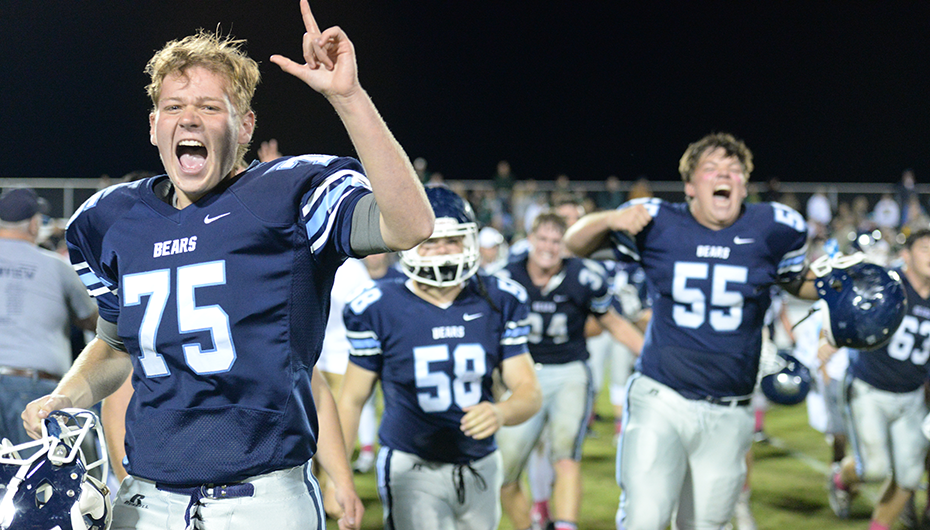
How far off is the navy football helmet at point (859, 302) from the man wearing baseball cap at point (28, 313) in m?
3.52

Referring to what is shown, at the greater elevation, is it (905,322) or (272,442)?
(272,442)

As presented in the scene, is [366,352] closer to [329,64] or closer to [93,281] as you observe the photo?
[93,281]

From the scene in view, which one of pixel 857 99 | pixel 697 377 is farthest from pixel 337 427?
pixel 857 99

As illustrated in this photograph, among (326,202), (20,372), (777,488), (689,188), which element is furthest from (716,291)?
(20,372)

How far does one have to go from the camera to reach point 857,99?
27906 millimetres

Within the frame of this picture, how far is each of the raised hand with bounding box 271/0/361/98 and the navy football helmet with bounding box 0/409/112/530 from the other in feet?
3.25

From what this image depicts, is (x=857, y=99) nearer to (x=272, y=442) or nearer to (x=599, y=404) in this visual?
(x=599, y=404)

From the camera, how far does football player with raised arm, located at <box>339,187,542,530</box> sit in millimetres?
3377

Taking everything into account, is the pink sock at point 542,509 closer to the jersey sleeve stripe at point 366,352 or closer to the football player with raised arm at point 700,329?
the football player with raised arm at point 700,329

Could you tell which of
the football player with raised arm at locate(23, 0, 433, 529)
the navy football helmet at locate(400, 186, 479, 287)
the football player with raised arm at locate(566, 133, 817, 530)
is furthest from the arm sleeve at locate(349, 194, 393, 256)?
the football player with raised arm at locate(566, 133, 817, 530)

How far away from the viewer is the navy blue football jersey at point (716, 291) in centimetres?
387

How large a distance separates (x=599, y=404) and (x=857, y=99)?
73.1 feet

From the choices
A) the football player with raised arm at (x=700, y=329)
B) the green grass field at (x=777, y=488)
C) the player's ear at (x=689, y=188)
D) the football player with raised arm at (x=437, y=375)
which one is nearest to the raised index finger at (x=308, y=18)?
the football player with raised arm at (x=437, y=375)

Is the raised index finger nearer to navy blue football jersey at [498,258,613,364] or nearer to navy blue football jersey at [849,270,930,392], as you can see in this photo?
navy blue football jersey at [498,258,613,364]
